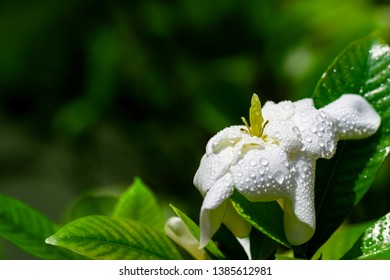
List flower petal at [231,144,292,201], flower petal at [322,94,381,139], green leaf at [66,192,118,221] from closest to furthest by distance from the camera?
1. flower petal at [231,144,292,201]
2. flower petal at [322,94,381,139]
3. green leaf at [66,192,118,221]

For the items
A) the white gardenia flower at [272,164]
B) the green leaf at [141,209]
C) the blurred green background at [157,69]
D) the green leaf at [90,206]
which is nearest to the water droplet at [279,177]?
the white gardenia flower at [272,164]

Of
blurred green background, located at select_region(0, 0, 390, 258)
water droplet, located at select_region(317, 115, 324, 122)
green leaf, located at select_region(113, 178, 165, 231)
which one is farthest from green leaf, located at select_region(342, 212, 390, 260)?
blurred green background, located at select_region(0, 0, 390, 258)

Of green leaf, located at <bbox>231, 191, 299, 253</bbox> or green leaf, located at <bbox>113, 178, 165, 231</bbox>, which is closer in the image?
green leaf, located at <bbox>231, 191, 299, 253</bbox>

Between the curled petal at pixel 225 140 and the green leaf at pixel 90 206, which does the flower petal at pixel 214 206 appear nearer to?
the curled petal at pixel 225 140

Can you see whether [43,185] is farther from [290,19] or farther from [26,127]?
[290,19]

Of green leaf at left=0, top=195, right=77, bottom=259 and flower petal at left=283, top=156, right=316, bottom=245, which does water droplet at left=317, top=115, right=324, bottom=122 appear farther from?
green leaf at left=0, top=195, right=77, bottom=259

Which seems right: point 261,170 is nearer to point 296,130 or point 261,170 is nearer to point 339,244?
point 296,130
